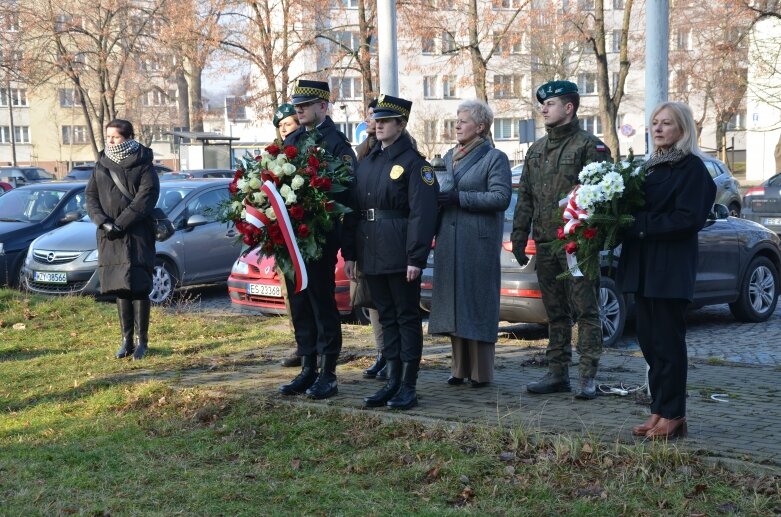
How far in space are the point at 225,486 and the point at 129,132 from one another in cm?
509

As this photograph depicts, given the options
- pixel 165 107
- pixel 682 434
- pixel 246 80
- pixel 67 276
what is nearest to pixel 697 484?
pixel 682 434

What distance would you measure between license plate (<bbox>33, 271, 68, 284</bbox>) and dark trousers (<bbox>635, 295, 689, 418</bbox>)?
10385 millimetres

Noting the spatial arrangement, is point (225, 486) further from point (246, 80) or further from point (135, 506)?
point (246, 80)

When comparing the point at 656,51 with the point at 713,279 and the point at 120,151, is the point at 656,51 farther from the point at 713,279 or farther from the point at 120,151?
the point at 120,151

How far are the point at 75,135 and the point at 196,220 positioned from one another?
77.0 metres

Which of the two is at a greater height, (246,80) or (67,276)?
(246,80)

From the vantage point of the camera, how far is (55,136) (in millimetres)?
86375

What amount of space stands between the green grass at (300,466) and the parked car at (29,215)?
8501mm

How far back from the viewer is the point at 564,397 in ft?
23.4

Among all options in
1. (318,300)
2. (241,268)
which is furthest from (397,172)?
(241,268)

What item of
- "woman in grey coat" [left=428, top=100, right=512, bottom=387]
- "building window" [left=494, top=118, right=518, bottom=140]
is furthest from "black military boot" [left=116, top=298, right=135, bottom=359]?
"building window" [left=494, top=118, right=518, bottom=140]

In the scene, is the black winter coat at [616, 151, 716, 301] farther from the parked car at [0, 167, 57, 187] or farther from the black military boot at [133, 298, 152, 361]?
the parked car at [0, 167, 57, 187]

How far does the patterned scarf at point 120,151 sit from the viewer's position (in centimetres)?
951

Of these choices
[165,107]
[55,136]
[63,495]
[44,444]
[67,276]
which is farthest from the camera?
[55,136]
